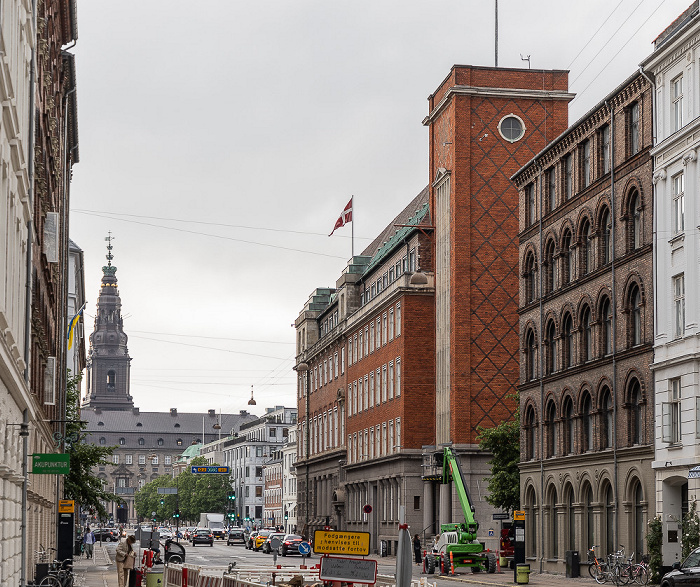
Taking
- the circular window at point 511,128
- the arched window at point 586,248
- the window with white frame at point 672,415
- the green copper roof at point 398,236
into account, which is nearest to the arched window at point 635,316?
the window with white frame at point 672,415

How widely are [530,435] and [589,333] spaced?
850 centimetres

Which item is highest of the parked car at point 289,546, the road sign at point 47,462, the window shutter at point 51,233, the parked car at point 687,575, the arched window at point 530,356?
the window shutter at point 51,233

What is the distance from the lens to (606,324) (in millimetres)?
50125

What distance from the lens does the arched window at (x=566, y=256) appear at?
54312 millimetres

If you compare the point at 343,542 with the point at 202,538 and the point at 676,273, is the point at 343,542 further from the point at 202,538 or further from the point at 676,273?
the point at 202,538

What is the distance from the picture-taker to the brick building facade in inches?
1817

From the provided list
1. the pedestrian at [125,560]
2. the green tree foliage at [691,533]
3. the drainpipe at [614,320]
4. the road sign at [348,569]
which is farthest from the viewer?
the drainpipe at [614,320]

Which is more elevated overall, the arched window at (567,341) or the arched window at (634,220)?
the arched window at (634,220)

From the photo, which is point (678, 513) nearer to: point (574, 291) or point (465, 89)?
point (574, 291)

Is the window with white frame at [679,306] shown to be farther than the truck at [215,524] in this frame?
No

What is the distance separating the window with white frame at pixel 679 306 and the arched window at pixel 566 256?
10.8 meters

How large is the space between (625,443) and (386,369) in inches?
1452

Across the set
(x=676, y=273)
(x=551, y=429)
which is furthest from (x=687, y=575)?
(x=551, y=429)

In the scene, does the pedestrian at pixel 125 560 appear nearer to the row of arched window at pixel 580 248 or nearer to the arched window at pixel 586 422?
the row of arched window at pixel 580 248
